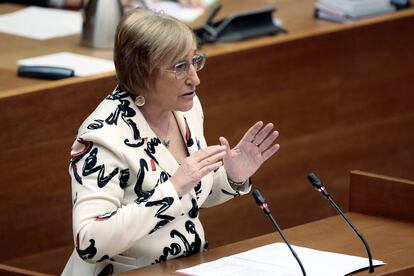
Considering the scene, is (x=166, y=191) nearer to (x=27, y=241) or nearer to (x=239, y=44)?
(x=27, y=241)

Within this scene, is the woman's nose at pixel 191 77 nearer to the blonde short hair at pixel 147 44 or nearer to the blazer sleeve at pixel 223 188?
the blonde short hair at pixel 147 44

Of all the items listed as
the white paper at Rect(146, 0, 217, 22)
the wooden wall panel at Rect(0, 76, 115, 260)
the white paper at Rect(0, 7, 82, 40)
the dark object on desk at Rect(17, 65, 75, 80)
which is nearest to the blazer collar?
the wooden wall panel at Rect(0, 76, 115, 260)


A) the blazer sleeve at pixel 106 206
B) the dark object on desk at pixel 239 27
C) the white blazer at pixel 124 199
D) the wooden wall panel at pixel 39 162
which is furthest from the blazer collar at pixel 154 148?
the dark object on desk at pixel 239 27

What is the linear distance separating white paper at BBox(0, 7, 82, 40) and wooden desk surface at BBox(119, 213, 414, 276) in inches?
70.3

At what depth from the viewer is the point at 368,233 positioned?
10.6ft

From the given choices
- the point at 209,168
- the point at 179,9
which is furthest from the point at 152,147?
the point at 179,9

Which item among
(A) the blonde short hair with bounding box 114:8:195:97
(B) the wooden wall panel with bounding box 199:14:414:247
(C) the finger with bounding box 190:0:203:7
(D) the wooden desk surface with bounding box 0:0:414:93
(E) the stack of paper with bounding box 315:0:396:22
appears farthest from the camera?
(C) the finger with bounding box 190:0:203:7

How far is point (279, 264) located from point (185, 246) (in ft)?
0.84

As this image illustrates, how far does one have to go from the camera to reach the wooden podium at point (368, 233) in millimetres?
2965

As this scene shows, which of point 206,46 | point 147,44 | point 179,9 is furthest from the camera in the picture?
point 179,9

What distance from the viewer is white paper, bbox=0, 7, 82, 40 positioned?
472 centimetres

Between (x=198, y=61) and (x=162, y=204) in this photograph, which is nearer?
(x=162, y=204)

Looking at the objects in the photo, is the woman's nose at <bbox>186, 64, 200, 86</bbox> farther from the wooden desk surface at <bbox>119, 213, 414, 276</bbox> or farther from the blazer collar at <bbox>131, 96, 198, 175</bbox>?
the wooden desk surface at <bbox>119, 213, 414, 276</bbox>

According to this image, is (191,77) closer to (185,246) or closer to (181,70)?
(181,70)
